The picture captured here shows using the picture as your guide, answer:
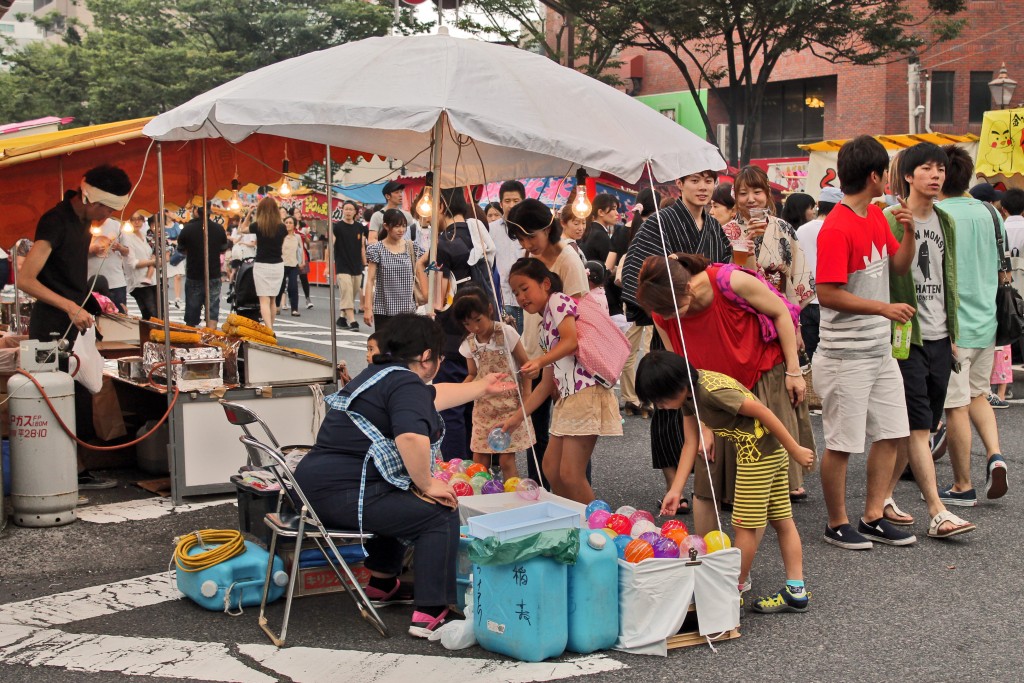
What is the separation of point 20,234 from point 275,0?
1365 inches

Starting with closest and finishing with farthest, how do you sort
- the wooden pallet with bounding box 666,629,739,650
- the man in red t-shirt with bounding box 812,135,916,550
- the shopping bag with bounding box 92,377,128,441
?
the wooden pallet with bounding box 666,629,739,650 → the man in red t-shirt with bounding box 812,135,916,550 → the shopping bag with bounding box 92,377,128,441

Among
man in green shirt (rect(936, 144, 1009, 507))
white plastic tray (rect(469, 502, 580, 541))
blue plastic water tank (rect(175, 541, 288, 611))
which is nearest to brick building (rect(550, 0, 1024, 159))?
man in green shirt (rect(936, 144, 1009, 507))

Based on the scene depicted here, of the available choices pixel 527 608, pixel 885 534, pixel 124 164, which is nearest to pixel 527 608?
pixel 527 608

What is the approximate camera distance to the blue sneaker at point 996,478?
21.5 ft

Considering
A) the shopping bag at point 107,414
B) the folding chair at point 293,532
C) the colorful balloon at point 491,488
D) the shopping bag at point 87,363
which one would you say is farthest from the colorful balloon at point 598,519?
the shopping bag at point 107,414

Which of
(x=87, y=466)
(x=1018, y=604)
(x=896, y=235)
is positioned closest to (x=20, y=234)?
(x=87, y=466)

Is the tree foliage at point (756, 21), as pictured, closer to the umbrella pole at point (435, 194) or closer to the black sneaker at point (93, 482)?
the black sneaker at point (93, 482)

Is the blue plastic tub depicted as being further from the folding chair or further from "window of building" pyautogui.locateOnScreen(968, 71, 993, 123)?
"window of building" pyautogui.locateOnScreen(968, 71, 993, 123)

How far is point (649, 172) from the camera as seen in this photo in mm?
5125

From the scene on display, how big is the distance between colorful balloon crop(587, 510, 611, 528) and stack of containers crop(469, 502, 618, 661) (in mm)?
494

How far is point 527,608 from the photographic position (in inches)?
169

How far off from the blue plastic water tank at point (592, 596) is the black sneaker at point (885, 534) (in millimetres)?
2142

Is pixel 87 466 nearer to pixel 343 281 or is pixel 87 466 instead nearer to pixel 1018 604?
pixel 1018 604

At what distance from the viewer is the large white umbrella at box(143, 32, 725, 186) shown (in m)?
5.03
